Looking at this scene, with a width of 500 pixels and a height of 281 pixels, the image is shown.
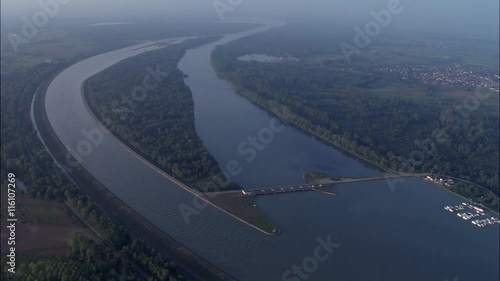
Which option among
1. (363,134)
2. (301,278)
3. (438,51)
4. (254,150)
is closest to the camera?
(301,278)

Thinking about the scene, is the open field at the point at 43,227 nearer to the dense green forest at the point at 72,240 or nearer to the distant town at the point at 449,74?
the dense green forest at the point at 72,240

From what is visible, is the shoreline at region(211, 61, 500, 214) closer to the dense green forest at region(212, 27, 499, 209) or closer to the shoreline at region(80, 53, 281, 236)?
the dense green forest at region(212, 27, 499, 209)

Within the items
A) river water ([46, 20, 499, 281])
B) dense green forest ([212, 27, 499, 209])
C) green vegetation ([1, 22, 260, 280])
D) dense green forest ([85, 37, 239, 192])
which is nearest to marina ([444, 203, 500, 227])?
river water ([46, 20, 499, 281])

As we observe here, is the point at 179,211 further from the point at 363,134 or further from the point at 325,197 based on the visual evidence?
the point at 363,134

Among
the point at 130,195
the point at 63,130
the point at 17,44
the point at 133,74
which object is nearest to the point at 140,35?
the point at 17,44

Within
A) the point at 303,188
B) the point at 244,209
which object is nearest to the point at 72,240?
the point at 244,209
